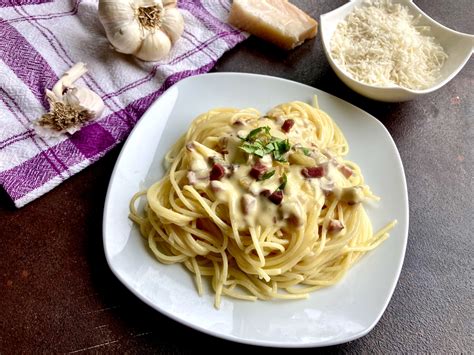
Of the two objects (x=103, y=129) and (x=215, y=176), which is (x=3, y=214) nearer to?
(x=103, y=129)

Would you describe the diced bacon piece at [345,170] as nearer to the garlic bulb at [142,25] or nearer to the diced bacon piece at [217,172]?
the diced bacon piece at [217,172]

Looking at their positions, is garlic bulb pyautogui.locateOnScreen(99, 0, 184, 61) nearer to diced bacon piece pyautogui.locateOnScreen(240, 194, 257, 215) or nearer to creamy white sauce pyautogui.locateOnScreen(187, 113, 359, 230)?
creamy white sauce pyautogui.locateOnScreen(187, 113, 359, 230)

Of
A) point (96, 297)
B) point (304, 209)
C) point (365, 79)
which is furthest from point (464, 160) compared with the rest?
point (96, 297)

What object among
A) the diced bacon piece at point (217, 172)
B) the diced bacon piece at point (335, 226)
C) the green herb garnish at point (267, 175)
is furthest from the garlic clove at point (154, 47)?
the diced bacon piece at point (335, 226)

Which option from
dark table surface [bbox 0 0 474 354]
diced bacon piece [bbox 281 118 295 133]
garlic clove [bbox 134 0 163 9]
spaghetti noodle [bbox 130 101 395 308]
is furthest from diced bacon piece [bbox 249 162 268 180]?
garlic clove [bbox 134 0 163 9]

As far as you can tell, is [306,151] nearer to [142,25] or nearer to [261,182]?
[261,182]

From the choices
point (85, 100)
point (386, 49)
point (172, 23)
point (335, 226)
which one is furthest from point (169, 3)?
point (335, 226)
